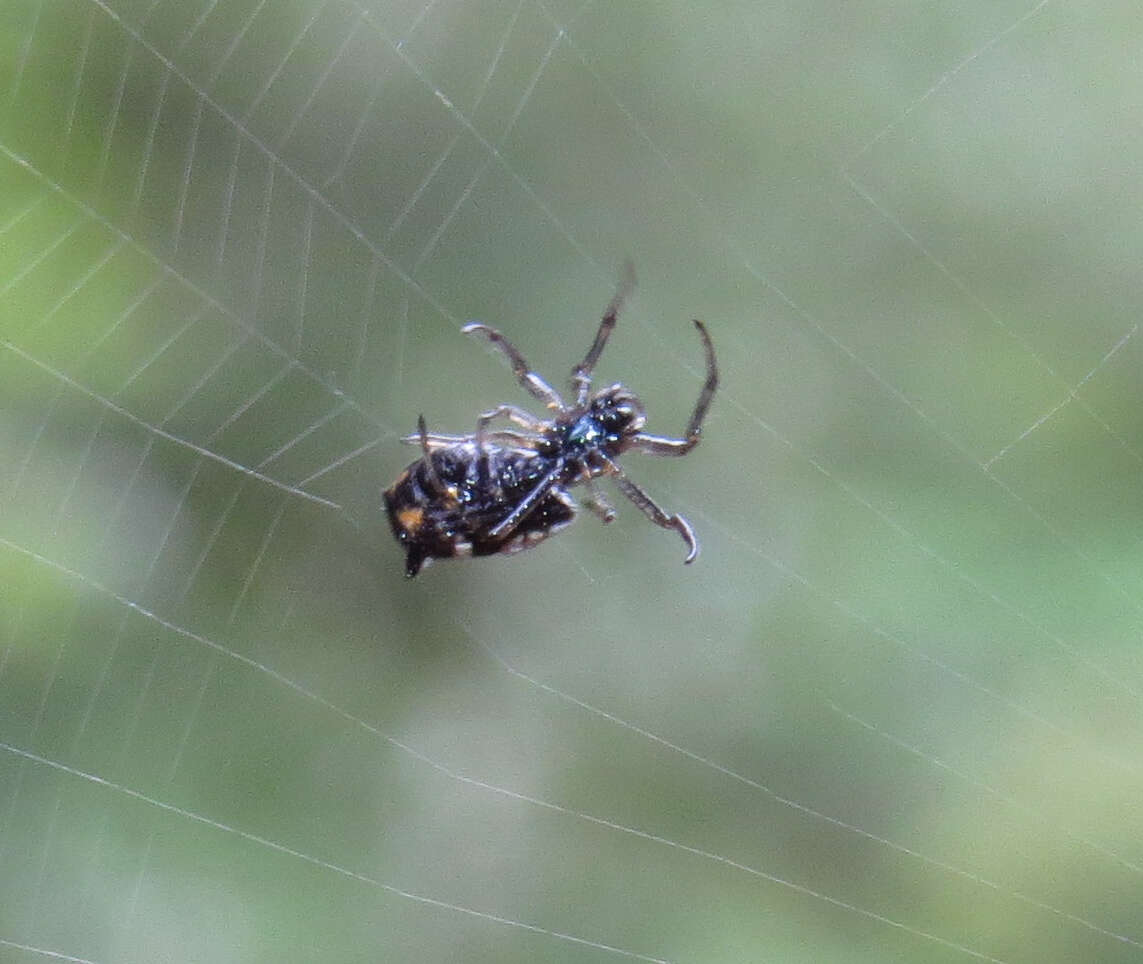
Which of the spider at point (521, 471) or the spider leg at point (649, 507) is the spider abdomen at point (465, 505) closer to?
the spider at point (521, 471)

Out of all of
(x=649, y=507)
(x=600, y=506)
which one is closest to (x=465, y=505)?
(x=600, y=506)

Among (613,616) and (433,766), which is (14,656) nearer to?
(433,766)

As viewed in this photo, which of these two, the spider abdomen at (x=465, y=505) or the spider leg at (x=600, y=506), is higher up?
the spider leg at (x=600, y=506)

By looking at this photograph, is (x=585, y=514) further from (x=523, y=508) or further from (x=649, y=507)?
(x=523, y=508)

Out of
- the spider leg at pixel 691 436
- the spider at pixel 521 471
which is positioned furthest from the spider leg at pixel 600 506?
the spider leg at pixel 691 436

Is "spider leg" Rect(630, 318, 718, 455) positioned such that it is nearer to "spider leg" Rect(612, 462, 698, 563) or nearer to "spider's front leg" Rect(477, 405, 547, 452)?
"spider leg" Rect(612, 462, 698, 563)

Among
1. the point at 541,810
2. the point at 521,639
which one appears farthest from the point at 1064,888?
the point at 521,639
